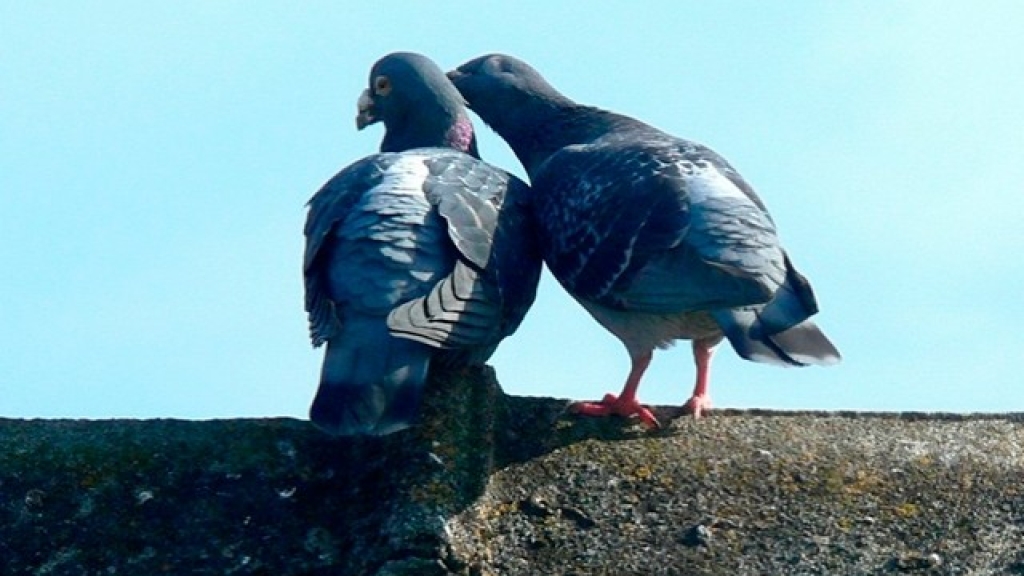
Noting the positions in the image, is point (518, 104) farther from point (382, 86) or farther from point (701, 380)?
→ point (701, 380)

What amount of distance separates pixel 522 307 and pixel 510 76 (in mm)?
2692

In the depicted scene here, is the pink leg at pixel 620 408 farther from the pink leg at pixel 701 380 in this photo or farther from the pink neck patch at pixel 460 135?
the pink neck patch at pixel 460 135

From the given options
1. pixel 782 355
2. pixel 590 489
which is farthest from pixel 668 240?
pixel 590 489

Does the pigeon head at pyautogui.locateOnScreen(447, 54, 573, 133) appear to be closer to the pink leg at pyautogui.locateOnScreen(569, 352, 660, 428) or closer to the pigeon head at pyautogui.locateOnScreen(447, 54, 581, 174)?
the pigeon head at pyautogui.locateOnScreen(447, 54, 581, 174)

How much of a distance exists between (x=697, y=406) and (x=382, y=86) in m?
3.46

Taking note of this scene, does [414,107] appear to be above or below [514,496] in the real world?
above

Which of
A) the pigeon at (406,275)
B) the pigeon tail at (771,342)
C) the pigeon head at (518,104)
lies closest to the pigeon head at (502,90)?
the pigeon head at (518,104)

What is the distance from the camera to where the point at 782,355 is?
624 centimetres

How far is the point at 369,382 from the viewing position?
18.4 feet

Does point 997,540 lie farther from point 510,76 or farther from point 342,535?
point 510,76

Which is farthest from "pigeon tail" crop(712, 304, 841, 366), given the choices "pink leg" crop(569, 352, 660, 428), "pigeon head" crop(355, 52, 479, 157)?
"pigeon head" crop(355, 52, 479, 157)

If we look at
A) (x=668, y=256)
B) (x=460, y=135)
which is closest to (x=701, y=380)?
(x=668, y=256)

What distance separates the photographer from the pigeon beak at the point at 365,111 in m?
8.89

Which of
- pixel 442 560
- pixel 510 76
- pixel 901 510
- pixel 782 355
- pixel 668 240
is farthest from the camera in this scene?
pixel 510 76
